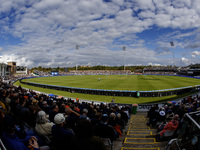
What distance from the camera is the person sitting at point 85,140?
7.14ft

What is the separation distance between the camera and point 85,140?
2.24m

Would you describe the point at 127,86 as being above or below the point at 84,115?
A: below

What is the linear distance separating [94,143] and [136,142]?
4450 millimetres

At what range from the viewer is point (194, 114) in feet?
9.18

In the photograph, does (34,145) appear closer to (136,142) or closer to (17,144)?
(17,144)

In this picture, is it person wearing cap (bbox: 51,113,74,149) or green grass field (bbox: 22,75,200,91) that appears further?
green grass field (bbox: 22,75,200,91)

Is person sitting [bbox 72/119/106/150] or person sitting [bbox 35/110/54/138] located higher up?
person sitting [bbox 72/119/106/150]

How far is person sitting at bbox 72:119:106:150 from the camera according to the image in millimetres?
2178

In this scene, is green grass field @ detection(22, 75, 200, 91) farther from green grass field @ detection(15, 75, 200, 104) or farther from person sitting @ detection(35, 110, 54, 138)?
person sitting @ detection(35, 110, 54, 138)

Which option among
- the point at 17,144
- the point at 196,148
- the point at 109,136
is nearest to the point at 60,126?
the point at 17,144

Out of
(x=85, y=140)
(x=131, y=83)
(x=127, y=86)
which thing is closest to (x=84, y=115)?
(x=85, y=140)

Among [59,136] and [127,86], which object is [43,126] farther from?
[127,86]

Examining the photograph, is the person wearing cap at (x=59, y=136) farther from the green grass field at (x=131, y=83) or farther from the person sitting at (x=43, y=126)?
the green grass field at (x=131, y=83)

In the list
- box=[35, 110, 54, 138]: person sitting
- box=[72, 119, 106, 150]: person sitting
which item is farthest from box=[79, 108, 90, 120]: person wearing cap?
box=[72, 119, 106, 150]: person sitting
